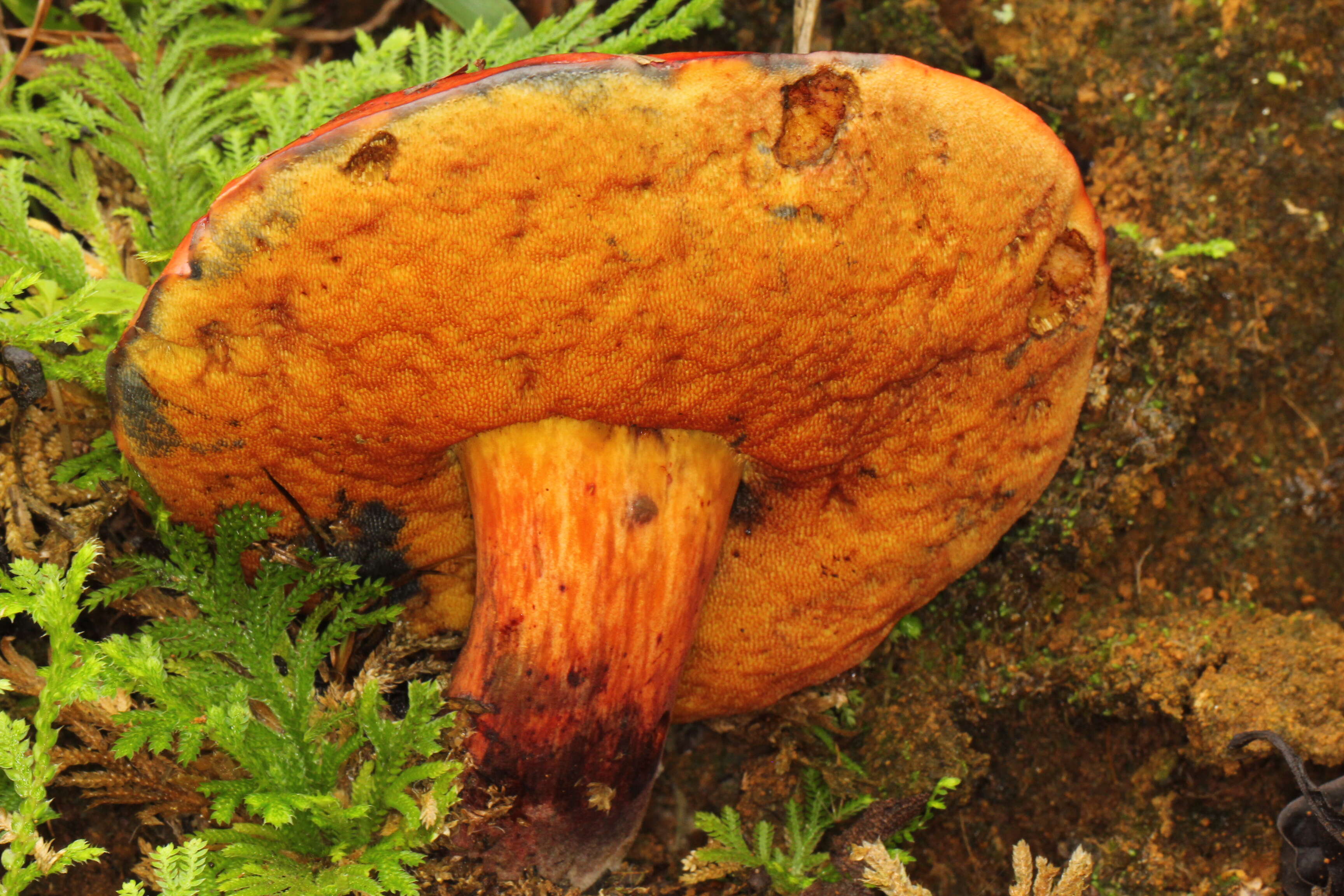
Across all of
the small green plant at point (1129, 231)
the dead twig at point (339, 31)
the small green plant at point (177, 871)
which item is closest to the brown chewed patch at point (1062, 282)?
the small green plant at point (1129, 231)

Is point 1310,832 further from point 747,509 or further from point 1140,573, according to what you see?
point 747,509

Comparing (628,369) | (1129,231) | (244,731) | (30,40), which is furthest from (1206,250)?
(30,40)

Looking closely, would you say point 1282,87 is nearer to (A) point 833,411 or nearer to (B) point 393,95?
(A) point 833,411

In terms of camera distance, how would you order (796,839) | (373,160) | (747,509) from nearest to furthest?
(373,160) → (747,509) → (796,839)

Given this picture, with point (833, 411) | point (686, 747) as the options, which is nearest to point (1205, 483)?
point (833, 411)

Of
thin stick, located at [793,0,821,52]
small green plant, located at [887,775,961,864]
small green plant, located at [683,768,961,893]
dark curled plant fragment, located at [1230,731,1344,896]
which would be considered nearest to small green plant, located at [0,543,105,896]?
small green plant, located at [683,768,961,893]

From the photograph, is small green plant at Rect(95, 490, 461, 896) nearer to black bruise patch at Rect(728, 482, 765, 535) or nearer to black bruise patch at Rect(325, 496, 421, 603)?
black bruise patch at Rect(325, 496, 421, 603)

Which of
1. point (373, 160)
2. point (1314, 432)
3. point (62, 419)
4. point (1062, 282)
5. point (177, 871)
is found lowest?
point (177, 871)
